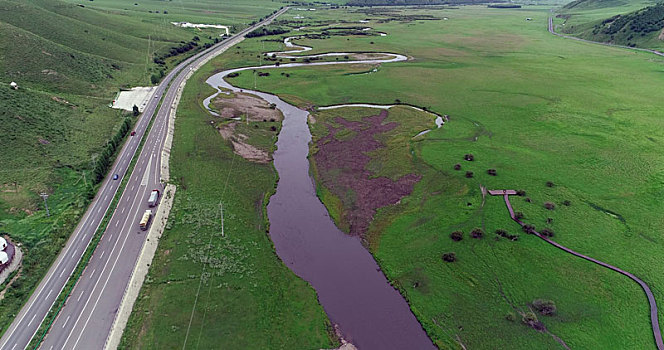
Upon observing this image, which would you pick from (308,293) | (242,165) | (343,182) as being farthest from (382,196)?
(242,165)

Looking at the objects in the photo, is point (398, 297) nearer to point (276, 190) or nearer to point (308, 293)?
point (308, 293)

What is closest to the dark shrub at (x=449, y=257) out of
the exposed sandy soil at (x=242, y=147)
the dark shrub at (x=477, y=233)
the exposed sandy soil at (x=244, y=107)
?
the dark shrub at (x=477, y=233)

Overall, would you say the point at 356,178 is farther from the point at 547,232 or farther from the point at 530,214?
the point at 547,232

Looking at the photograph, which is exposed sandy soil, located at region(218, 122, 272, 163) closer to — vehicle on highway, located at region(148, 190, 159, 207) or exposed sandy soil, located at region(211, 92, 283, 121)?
exposed sandy soil, located at region(211, 92, 283, 121)

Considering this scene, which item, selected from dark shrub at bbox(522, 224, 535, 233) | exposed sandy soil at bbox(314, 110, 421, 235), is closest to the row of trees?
exposed sandy soil at bbox(314, 110, 421, 235)

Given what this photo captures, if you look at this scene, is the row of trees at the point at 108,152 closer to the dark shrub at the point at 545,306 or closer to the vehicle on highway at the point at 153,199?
the vehicle on highway at the point at 153,199

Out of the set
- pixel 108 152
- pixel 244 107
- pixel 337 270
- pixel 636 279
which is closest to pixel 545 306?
pixel 636 279
